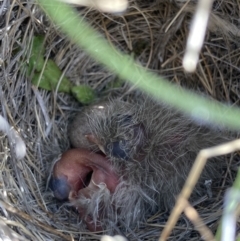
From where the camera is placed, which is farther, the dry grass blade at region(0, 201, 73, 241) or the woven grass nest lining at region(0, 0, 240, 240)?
the woven grass nest lining at region(0, 0, 240, 240)

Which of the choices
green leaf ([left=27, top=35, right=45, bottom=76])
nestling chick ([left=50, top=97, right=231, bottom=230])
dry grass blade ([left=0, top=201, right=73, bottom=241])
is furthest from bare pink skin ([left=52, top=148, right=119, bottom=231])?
green leaf ([left=27, top=35, right=45, bottom=76])

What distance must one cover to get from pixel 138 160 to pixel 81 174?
0.19m

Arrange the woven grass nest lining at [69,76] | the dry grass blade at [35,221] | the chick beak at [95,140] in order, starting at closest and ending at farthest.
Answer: the dry grass blade at [35,221] → the woven grass nest lining at [69,76] → the chick beak at [95,140]

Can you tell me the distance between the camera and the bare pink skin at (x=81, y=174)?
1.84 metres

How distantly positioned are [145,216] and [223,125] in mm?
389

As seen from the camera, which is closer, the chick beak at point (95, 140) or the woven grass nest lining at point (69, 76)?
the woven grass nest lining at point (69, 76)

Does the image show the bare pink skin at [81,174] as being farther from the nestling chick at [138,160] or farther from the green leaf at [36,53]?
the green leaf at [36,53]

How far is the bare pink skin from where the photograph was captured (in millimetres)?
1842

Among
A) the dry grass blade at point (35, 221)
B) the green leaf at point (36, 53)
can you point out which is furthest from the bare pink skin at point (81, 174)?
the green leaf at point (36, 53)

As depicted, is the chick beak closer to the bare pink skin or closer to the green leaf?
the bare pink skin

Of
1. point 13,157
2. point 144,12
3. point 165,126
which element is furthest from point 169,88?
point 13,157

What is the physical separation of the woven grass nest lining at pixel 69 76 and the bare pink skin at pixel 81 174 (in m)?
0.07

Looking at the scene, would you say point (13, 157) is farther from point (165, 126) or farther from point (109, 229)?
point (165, 126)

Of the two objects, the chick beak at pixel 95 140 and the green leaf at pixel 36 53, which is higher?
the green leaf at pixel 36 53
